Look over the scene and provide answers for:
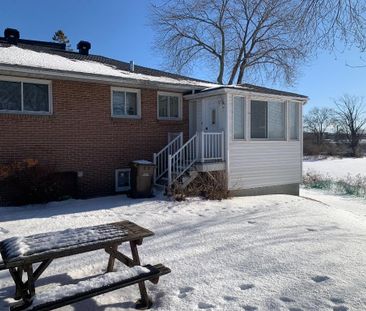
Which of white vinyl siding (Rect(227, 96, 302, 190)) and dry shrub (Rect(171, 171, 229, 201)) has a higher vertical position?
white vinyl siding (Rect(227, 96, 302, 190))

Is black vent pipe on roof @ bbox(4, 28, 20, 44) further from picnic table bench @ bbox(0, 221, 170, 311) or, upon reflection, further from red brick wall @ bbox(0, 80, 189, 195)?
picnic table bench @ bbox(0, 221, 170, 311)

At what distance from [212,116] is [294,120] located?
3.36 metres

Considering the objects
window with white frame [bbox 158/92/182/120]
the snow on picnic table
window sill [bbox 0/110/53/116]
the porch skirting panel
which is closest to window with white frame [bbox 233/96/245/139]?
the porch skirting panel

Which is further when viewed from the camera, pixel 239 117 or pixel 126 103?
pixel 239 117

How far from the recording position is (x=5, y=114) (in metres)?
8.88

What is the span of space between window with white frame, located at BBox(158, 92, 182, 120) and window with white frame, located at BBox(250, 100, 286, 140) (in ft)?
8.51

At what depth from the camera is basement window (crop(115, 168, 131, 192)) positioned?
10820 mm

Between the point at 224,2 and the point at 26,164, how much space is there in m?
21.9

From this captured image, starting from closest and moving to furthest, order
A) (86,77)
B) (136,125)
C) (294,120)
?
(86,77), (136,125), (294,120)

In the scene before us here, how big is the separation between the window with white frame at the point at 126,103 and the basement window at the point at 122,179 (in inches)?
69.5

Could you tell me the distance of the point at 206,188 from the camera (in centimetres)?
995

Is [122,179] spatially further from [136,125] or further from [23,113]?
[23,113]

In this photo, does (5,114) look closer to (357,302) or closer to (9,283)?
(9,283)

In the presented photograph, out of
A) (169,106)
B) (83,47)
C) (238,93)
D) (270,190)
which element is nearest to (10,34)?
(83,47)
